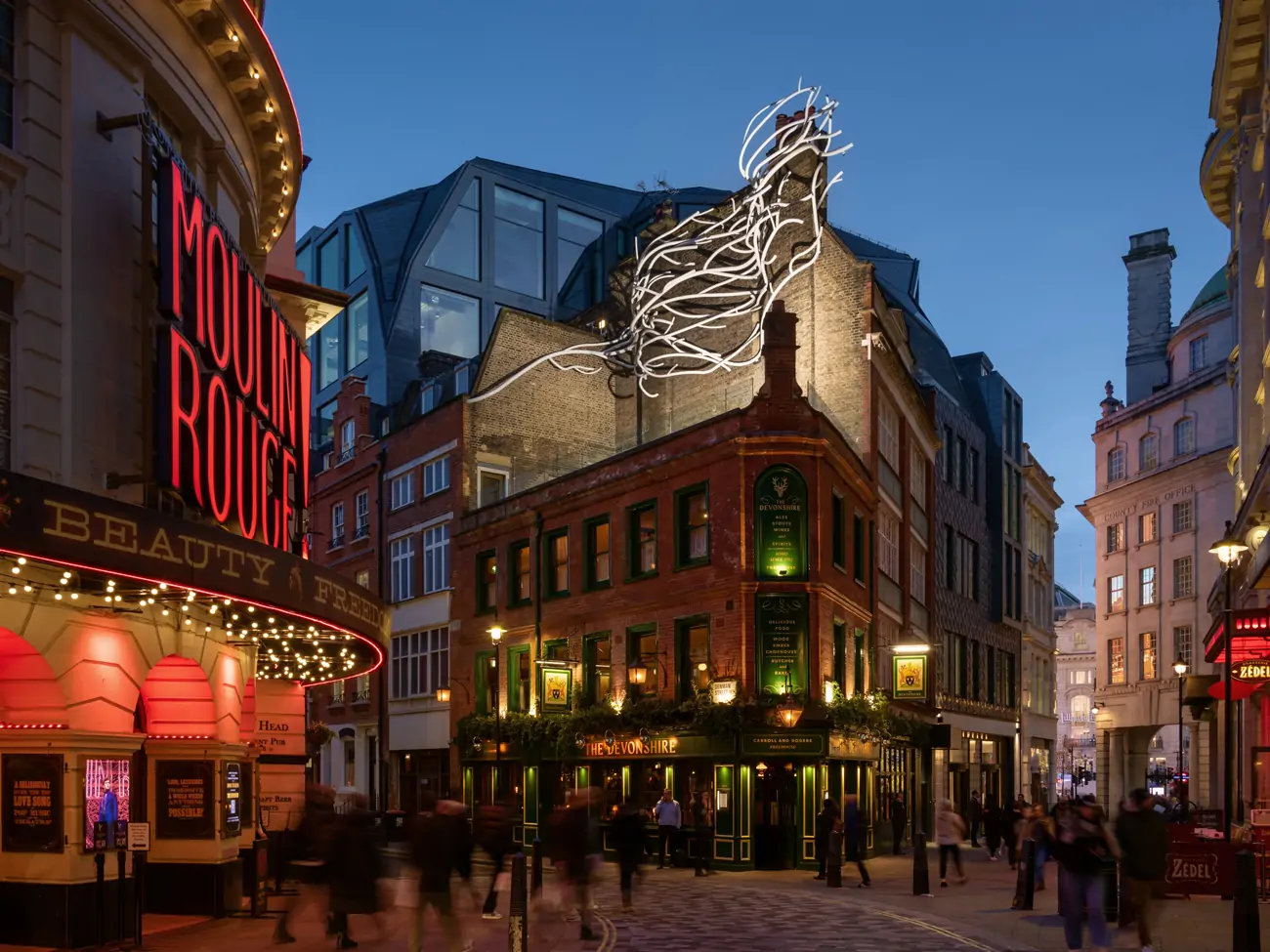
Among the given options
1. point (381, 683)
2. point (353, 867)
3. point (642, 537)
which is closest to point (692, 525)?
point (642, 537)

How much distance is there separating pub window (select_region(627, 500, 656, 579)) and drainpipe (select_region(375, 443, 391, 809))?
14065mm

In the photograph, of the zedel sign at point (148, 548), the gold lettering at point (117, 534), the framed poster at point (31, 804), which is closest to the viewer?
the zedel sign at point (148, 548)

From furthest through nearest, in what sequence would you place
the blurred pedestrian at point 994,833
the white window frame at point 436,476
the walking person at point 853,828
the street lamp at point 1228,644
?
the white window frame at point 436,476
the blurred pedestrian at point 994,833
the walking person at point 853,828
the street lamp at point 1228,644

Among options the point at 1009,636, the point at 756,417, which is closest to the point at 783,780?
the point at 756,417

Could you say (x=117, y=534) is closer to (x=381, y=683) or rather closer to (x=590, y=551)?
(x=590, y=551)

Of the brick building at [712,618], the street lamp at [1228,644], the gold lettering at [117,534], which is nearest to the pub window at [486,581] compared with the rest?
the brick building at [712,618]

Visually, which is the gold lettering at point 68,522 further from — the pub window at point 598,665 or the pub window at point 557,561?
the pub window at point 557,561

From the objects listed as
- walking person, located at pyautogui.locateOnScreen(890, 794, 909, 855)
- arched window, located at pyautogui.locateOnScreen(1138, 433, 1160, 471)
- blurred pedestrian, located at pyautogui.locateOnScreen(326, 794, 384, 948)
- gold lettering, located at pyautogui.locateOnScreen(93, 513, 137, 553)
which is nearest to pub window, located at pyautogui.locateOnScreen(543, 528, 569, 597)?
walking person, located at pyautogui.locateOnScreen(890, 794, 909, 855)

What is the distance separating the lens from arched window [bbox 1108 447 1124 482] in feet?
217

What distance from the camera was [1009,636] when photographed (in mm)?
59438

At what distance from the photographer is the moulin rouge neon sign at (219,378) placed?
674 inches

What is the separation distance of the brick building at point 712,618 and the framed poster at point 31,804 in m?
16.9

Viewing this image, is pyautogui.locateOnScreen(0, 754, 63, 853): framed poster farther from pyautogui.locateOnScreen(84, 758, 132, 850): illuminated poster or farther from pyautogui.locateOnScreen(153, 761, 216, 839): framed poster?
pyautogui.locateOnScreen(153, 761, 216, 839): framed poster

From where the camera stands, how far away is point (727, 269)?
39188 mm
